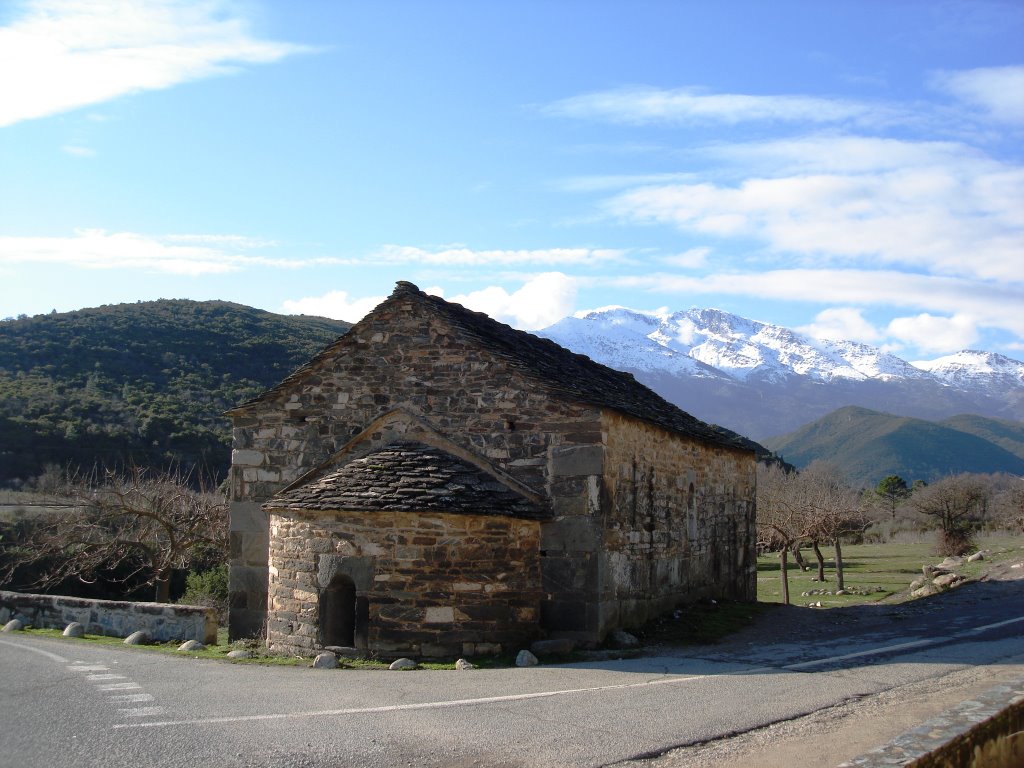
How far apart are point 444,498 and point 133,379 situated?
35.4 meters

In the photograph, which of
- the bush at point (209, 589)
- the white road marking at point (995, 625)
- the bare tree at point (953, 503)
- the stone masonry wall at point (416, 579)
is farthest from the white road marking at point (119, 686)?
the bare tree at point (953, 503)

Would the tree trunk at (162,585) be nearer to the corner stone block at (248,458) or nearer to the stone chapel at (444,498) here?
the stone chapel at (444,498)

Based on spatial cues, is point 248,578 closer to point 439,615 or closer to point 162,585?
point 439,615

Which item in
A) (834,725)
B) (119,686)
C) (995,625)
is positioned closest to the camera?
(834,725)

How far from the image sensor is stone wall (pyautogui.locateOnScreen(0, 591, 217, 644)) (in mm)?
14414

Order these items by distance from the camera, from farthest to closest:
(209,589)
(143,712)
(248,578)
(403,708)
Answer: (209,589)
(248,578)
(403,708)
(143,712)

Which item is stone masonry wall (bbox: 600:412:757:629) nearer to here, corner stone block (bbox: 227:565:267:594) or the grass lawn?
the grass lawn

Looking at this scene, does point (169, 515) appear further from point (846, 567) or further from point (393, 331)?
point (846, 567)

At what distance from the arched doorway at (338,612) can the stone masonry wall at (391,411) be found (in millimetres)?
2661

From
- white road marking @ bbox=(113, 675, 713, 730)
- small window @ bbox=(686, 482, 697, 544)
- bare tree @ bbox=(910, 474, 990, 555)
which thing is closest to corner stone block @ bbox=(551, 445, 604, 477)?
white road marking @ bbox=(113, 675, 713, 730)

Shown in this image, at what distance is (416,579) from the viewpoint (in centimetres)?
1228

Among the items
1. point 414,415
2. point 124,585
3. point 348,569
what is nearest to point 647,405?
point 414,415

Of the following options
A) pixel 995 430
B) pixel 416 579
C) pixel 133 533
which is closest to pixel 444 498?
pixel 416 579

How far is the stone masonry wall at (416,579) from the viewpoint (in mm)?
12250
